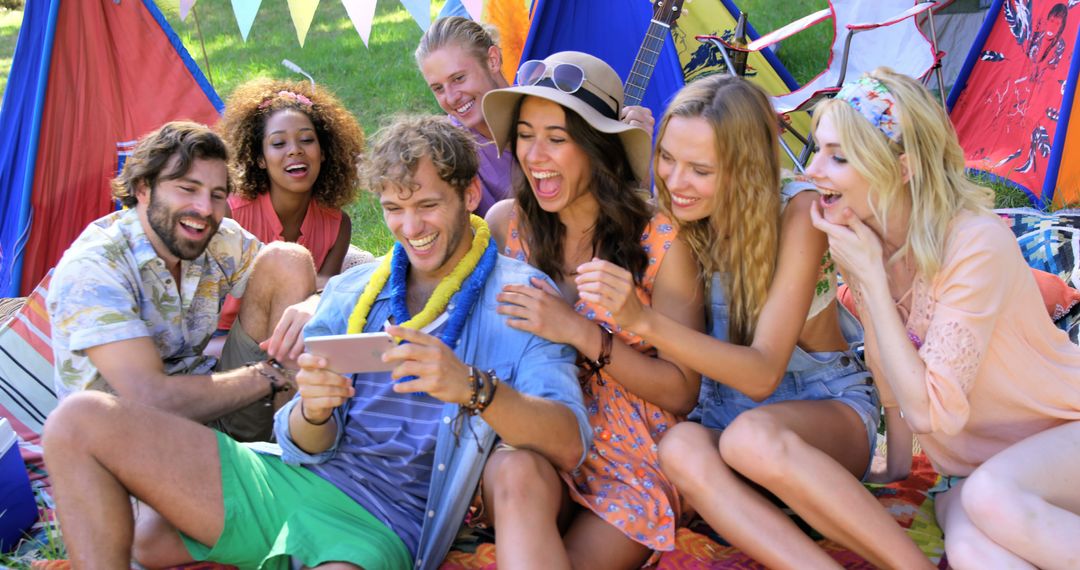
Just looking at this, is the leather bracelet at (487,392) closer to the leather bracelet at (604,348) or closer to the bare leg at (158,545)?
the leather bracelet at (604,348)

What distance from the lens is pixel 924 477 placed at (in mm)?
3357

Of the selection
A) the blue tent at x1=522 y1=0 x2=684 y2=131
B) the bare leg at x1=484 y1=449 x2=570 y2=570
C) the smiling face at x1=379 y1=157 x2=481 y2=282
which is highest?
the blue tent at x1=522 y1=0 x2=684 y2=131

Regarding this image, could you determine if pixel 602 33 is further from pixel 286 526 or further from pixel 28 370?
pixel 286 526

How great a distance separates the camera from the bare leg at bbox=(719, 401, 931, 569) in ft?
8.57

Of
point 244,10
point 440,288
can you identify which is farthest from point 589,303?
point 244,10

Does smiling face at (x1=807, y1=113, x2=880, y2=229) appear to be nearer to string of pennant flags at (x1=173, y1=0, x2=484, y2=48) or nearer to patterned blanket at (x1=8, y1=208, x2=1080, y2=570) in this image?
patterned blanket at (x1=8, y1=208, x2=1080, y2=570)

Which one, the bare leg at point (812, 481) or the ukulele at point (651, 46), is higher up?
the ukulele at point (651, 46)

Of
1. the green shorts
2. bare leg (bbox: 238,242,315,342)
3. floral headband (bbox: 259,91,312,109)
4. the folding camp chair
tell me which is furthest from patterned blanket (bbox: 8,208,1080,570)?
the folding camp chair

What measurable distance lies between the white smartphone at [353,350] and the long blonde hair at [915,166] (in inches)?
54.2

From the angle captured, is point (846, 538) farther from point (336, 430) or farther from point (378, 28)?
point (378, 28)

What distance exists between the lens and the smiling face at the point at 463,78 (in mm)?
4707

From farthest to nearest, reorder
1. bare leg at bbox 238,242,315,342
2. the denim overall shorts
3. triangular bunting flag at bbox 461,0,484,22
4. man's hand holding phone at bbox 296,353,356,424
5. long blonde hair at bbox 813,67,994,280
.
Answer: triangular bunting flag at bbox 461,0,484,22 < bare leg at bbox 238,242,315,342 < the denim overall shorts < long blonde hair at bbox 813,67,994,280 < man's hand holding phone at bbox 296,353,356,424

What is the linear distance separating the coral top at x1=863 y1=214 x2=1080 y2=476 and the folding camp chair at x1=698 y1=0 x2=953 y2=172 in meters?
2.98

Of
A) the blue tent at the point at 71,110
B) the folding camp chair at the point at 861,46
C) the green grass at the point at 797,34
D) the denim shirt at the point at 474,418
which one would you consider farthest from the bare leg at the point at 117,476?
the green grass at the point at 797,34
